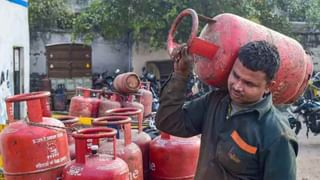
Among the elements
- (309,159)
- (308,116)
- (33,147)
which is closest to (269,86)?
(33,147)

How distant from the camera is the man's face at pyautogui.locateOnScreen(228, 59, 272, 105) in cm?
192

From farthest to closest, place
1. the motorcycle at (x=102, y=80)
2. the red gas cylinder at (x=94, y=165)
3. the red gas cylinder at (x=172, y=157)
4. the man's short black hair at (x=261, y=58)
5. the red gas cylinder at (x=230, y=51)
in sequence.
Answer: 1. the motorcycle at (x=102, y=80)
2. the red gas cylinder at (x=172, y=157)
3. the red gas cylinder at (x=94, y=165)
4. the red gas cylinder at (x=230, y=51)
5. the man's short black hair at (x=261, y=58)

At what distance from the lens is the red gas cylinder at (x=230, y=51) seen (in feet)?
6.96

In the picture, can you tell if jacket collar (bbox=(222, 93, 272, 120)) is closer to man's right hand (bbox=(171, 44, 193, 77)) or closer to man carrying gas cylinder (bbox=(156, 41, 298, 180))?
man carrying gas cylinder (bbox=(156, 41, 298, 180))

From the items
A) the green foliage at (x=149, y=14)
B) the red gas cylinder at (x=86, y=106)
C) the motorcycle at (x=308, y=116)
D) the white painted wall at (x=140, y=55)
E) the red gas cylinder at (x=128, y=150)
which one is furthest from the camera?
the white painted wall at (x=140, y=55)

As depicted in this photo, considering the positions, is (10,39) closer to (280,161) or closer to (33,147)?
(33,147)

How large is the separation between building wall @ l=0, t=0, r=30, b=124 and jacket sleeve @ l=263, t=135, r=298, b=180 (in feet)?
16.5

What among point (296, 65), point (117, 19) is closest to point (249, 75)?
point (296, 65)

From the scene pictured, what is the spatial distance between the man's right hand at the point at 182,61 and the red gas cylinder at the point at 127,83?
3639 mm

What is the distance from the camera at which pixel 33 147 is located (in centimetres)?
275

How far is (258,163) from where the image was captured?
1982mm

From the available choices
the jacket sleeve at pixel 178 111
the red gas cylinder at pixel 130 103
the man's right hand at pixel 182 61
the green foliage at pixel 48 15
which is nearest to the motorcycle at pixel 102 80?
the green foliage at pixel 48 15

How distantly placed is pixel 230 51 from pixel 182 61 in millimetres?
215

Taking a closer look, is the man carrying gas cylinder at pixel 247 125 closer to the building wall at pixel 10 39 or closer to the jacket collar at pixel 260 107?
the jacket collar at pixel 260 107
